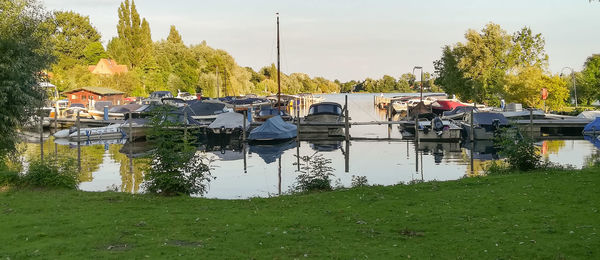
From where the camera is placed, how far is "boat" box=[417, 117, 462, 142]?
45.4 meters

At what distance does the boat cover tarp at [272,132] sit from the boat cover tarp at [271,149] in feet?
1.91

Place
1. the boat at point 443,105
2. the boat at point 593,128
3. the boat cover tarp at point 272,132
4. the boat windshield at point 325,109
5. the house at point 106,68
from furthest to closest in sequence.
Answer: the house at point 106,68, the boat at point 443,105, the boat windshield at point 325,109, the boat at point 593,128, the boat cover tarp at point 272,132

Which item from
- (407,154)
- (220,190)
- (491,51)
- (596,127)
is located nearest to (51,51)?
(220,190)

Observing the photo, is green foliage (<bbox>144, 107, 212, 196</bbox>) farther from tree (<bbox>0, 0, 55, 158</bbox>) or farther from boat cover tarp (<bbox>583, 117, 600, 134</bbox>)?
boat cover tarp (<bbox>583, 117, 600, 134</bbox>)

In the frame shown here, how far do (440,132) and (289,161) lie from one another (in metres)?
15.8

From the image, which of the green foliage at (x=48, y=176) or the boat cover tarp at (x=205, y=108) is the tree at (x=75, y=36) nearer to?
the boat cover tarp at (x=205, y=108)

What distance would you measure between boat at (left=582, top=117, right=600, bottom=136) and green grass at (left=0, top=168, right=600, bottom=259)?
117ft

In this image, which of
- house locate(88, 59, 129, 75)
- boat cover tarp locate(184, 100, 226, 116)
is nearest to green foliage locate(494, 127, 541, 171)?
boat cover tarp locate(184, 100, 226, 116)

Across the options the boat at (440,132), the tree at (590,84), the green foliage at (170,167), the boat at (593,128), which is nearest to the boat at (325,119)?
the boat at (440,132)

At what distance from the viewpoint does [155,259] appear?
29.8 feet

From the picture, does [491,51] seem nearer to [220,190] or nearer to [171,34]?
[220,190]

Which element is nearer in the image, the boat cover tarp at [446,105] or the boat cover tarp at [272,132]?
the boat cover tarp at [272,132]

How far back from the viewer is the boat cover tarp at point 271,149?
36.7 metres

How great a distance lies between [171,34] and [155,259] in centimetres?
13481
